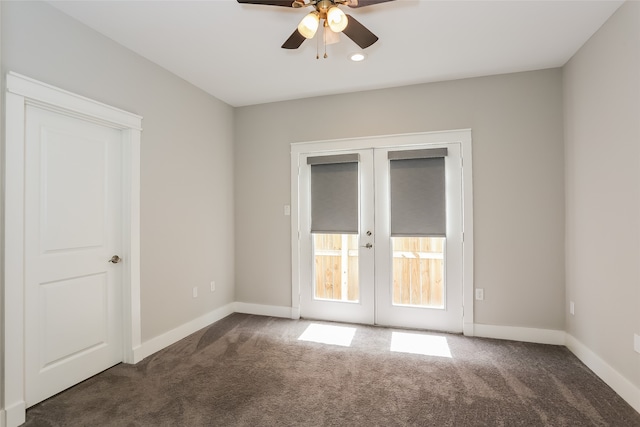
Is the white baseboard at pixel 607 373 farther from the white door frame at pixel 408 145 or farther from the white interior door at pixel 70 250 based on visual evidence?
the white interior door at pixel 70 250

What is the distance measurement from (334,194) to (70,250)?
102 inches

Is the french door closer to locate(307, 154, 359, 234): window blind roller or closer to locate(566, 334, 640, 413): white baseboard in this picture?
locate(307, 154, 359, 234): window blind roller

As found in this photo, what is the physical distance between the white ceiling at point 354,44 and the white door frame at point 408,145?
2.01ft

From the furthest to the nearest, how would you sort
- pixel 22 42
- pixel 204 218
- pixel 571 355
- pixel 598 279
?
pixel 204 218
pixel 571 355
pixel 598 279
pixel 22 42

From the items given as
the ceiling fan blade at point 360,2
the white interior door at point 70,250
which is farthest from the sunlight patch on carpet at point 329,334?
the ceiling fan blade at point 360,2

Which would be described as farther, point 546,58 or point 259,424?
point 546,58

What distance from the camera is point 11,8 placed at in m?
2.05

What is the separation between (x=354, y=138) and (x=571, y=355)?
9.94 feet

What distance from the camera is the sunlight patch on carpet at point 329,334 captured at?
11.1ft

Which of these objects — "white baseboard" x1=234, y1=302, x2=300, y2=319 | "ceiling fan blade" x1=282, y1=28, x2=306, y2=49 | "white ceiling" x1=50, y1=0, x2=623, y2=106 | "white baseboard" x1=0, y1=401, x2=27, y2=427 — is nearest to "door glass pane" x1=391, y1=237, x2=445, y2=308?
"white baseboard" x1=234, y1=302, x2=300, y2=319

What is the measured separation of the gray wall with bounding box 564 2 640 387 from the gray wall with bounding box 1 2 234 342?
3772mm

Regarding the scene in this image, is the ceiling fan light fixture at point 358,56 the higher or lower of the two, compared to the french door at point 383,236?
higher

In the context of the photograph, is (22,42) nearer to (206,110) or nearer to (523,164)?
(206,110)

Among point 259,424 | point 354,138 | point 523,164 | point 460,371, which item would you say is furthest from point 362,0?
point 460,371
